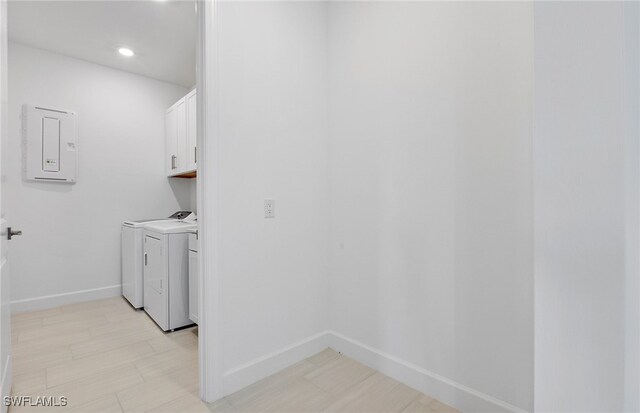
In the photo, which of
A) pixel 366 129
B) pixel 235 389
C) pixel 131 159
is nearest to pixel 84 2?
pixel 131 159

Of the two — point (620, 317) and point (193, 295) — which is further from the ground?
point (620, 317)

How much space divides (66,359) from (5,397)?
615 millimetres

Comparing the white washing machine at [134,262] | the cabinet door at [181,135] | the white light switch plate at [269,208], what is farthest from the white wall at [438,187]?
the white washing machine at [134,262]

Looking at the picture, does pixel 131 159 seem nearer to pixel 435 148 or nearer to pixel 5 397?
pixel 5 397

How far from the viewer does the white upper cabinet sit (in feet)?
10.2

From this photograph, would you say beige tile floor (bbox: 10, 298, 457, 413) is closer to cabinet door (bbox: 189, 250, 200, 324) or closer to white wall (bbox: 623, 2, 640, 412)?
cabinet door (bbox: 189, 250, 200, 324)

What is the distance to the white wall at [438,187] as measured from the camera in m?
1.34

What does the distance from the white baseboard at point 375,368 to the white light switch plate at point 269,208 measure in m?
0.82

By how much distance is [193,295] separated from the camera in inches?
95.7

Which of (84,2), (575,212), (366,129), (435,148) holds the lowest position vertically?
(575,212)

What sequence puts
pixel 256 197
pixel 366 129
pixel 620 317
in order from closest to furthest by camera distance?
pixel 620 317 < pixel 256 197 < pixel 366 129

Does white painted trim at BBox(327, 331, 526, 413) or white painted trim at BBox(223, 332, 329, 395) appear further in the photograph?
white painted trim at BBox(223, 332, 329, 395)

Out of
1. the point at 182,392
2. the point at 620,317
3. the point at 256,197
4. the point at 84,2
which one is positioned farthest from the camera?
the point at 84,2

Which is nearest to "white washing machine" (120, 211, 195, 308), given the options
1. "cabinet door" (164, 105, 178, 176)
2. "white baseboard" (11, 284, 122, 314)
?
→ "white baseboard" (11, 284, 122, 314)
